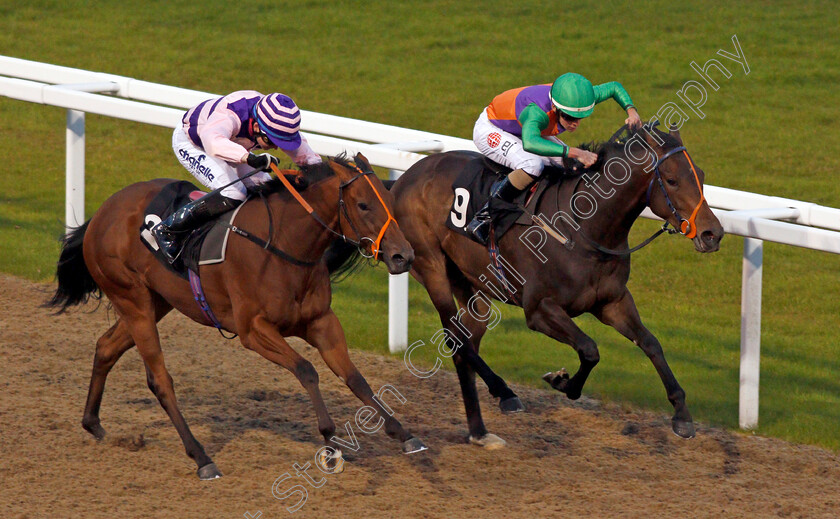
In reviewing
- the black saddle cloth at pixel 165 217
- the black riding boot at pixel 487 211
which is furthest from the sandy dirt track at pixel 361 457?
the black riding boot at pixel 487 211

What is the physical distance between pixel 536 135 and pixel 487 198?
53cm

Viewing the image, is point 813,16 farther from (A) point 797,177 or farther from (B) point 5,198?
(B) point 5,198

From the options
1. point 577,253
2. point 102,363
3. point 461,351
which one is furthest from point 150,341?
point 577,253

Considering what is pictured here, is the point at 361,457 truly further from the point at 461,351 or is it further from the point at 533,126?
the point at 533,126

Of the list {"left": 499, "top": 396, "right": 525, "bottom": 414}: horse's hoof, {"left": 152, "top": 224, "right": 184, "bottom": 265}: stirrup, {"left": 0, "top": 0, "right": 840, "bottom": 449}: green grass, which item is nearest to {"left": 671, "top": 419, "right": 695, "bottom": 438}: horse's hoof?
{"left": 0, "top": 0, "right": 840, "bottom": 449}: green grass

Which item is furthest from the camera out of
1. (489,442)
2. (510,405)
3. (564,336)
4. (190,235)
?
(510,405)

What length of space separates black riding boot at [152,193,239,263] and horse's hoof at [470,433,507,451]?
5.39 feet

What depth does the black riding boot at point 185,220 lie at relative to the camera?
18.1 feet

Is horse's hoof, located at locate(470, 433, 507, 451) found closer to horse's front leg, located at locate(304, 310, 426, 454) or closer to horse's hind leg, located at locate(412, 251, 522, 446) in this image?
horse's hind leg, located at locate(412, 251, 522, 446)

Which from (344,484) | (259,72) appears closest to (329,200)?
(344,484)

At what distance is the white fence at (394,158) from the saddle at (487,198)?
0.53 m

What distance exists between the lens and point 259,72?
14.2 meters

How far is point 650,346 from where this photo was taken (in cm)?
568

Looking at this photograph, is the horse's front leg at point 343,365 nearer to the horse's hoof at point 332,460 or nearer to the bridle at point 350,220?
the horse's hoof at point 332,460
